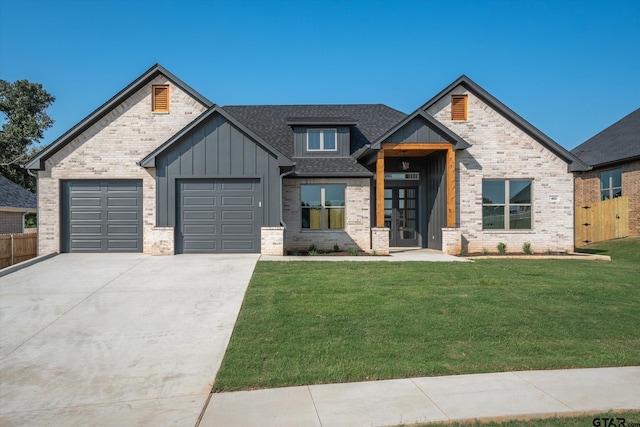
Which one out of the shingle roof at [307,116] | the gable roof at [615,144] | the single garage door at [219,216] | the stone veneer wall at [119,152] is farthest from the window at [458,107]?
the gable roof at [615,144]

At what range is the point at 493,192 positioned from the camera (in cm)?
1688

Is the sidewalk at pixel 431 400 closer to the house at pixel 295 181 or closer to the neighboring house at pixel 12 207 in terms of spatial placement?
the house at pixel 295 181

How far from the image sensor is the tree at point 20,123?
38875 millimetres

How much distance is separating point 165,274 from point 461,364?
8.24 metres

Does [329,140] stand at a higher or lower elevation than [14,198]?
higher

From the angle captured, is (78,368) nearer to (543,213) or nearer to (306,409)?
(306,409)

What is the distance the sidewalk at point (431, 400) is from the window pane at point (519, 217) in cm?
1231

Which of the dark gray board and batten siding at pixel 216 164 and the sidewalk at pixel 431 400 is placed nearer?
the sidewalk at pixel 431 400

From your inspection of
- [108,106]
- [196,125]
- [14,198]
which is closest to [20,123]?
[14,198]

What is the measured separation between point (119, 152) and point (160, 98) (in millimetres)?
2461

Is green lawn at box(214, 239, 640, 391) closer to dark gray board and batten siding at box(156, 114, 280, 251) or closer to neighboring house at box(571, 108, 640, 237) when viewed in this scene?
dark gray board and batten siding at box(156, 114, 280, 251)

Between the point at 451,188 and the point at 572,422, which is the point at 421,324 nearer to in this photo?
the point at 572,422

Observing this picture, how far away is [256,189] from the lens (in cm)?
1474

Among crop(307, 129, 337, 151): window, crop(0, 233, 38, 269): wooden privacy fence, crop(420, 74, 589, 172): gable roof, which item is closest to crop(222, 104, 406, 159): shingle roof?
crop(307, 129, 337, 151): window
